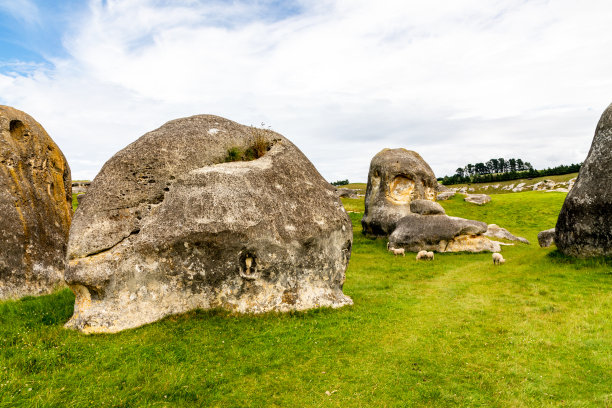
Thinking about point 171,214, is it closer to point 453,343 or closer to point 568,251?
point 453,343

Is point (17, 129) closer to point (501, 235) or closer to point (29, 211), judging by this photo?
point (29, 211)

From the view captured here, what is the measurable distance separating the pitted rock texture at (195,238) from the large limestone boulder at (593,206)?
962 cm

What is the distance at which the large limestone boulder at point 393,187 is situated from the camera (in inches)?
1115

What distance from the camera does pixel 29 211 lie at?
13266mm

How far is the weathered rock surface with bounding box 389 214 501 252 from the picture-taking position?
880 inches

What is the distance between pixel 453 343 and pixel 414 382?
211 cm

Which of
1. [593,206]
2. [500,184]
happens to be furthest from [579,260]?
[500,184]

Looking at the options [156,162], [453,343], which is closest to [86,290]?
[156,162]

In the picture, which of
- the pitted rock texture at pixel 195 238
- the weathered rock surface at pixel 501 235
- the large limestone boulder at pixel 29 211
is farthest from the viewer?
the weathered rock surface at pixel 501 235

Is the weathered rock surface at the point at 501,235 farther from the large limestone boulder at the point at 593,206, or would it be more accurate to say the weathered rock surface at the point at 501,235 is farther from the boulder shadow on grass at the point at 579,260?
Answer: the large limestone boulder at the point at 593,206

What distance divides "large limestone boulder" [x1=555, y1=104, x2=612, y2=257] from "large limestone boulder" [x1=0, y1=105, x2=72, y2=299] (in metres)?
18.6

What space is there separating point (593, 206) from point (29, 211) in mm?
19827

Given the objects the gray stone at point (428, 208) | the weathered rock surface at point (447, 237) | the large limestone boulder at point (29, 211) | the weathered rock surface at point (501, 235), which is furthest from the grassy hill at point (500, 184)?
the large limestone boulder at point (29, 211)

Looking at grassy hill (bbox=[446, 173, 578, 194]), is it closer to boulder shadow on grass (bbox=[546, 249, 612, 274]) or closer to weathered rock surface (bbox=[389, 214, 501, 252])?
weathered rock surface (bbox=[389, 214, 501, 252])
